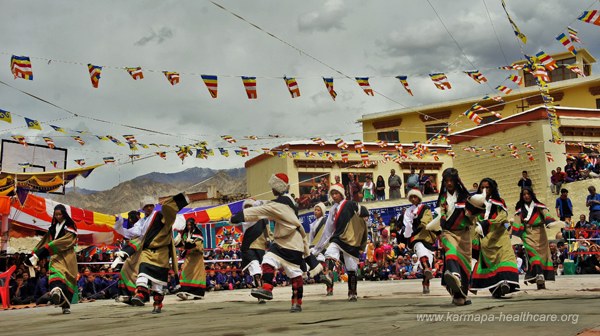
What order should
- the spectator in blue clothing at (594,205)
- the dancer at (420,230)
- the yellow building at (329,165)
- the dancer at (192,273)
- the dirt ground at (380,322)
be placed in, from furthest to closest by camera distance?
the yellow building at (329,165) < the spectator in blue clothing at (594,205) < the dancer at (192,273) < the dancer at (420,230) < the dirt ground at (380,322)

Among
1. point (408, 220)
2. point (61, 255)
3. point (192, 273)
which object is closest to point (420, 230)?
point (408, 220)

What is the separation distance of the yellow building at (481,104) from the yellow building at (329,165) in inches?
91.9

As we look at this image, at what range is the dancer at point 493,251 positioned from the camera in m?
9.44

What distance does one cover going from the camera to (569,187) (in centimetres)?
2430

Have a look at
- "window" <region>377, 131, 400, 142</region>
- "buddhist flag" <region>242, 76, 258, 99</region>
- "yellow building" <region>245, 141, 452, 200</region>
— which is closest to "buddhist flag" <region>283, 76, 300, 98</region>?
"buddhist flag" <region>242, 76, 258, 99</region>

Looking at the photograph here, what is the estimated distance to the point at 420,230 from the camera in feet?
39.8

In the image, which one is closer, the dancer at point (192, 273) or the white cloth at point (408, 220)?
the white cloth at point (408, 220)

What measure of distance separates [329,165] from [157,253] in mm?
25395

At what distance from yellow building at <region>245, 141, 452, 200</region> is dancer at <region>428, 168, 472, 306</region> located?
23976 mm

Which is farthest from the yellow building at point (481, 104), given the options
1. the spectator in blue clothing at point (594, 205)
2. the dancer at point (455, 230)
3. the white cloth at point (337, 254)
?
the dancer at point (455, 230)

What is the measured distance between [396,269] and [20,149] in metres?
16.8

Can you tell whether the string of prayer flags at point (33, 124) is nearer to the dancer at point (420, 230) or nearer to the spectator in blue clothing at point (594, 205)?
the dancer at point (420, 230)

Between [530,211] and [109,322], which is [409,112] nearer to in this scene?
[530,211]

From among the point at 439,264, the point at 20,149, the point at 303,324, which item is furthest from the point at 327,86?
the point at 20,149
